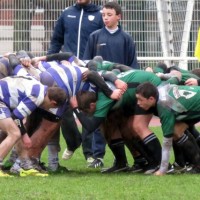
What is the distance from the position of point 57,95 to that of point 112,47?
2.19m

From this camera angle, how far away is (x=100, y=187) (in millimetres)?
8594

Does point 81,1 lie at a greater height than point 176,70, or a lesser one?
greater

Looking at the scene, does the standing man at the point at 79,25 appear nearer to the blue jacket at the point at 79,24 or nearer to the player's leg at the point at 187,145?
the blue jacket at the point at 79,24

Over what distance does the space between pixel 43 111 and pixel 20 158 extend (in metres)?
0.56

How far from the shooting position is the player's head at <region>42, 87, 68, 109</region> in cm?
954

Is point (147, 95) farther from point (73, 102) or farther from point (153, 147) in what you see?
point (73, 102)

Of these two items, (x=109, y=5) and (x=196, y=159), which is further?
(x=109, y=5)

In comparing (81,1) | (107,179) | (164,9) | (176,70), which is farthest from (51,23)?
(107,179)

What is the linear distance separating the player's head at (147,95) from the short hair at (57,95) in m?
0.78

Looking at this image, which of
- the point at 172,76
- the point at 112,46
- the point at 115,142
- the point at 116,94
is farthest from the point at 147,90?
the point at 112,46

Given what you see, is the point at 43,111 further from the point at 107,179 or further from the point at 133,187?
the point at 133,187

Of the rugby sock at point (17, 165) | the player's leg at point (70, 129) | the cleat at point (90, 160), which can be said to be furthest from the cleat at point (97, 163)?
the rugby sock at point (17, 165)

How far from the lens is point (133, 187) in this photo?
338 inches

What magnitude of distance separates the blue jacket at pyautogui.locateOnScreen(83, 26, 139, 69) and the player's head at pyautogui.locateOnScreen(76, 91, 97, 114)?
69.8 inches
